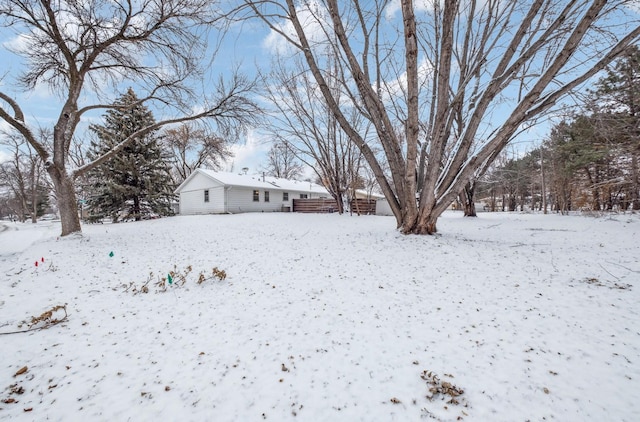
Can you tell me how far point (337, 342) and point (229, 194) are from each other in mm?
18351

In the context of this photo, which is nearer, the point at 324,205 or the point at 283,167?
the point at 324,205

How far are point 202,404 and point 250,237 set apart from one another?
19.2ft

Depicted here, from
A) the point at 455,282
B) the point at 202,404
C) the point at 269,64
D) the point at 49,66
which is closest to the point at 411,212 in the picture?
the point at 455,282

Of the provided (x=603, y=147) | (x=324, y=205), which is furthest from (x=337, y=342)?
(x=324, y=205)

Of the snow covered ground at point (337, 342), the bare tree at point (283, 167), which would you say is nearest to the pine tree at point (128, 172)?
the snow covered ground at point (337, 342)

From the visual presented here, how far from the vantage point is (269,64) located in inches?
440

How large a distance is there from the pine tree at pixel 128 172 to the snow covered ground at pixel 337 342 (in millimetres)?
12820

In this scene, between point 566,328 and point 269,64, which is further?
point 269,64

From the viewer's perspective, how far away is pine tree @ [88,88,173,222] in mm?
14961

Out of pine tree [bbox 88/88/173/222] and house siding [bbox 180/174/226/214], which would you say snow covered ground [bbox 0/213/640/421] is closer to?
pine tree [bbox 88/88/173/222]

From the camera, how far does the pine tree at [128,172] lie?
14961 millimetres

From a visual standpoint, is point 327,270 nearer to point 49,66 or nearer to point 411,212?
point 411,212

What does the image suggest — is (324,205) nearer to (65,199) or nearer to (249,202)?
(249,202)

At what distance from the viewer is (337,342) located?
2.30m
